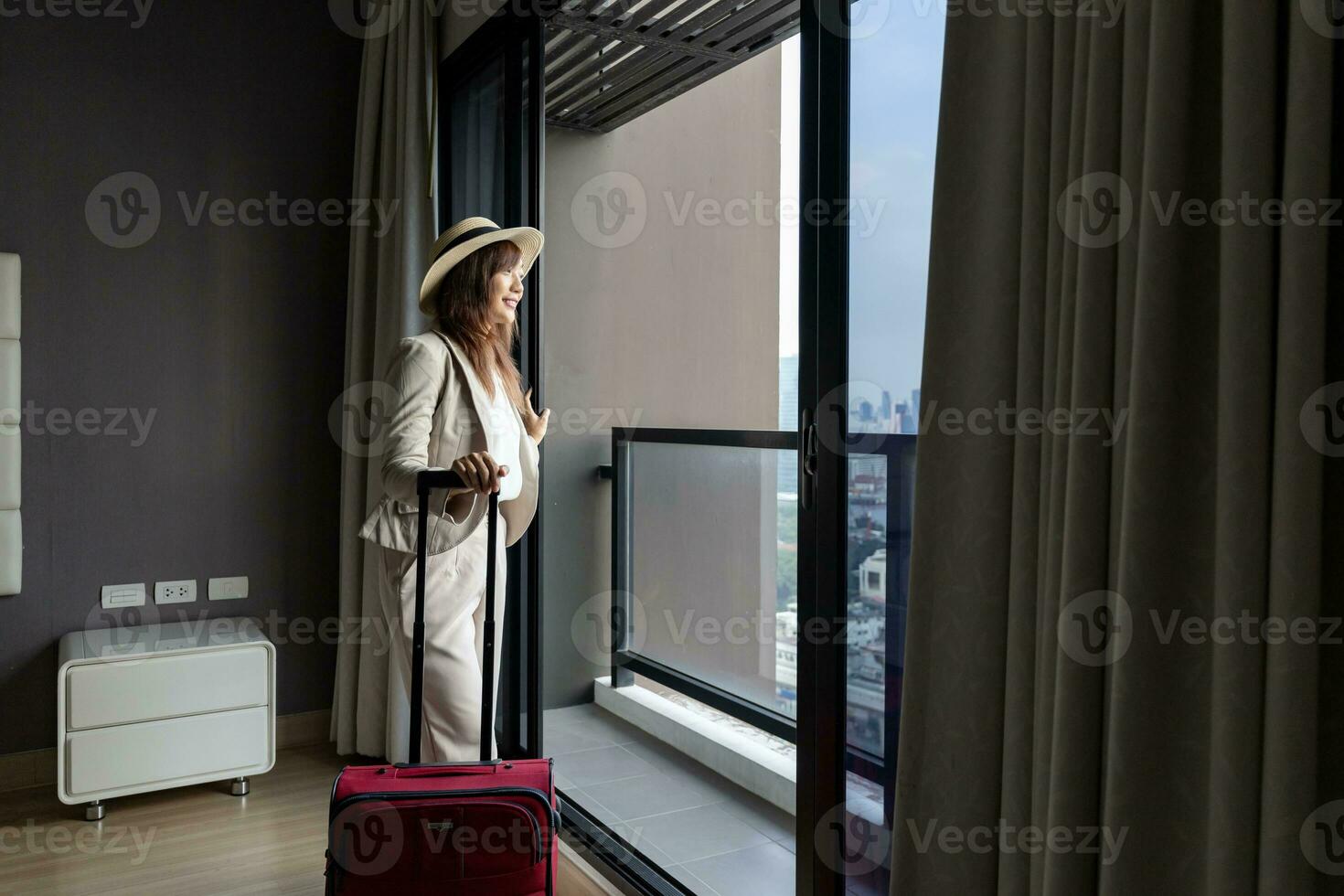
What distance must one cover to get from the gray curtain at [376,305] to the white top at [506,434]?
35.6 inches

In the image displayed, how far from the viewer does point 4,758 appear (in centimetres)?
307

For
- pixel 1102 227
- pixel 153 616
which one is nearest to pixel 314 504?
pixel 153 616

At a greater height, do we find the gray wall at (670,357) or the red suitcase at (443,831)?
the gray wall at (670,357)

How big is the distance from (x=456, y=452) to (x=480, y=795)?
0.83 m

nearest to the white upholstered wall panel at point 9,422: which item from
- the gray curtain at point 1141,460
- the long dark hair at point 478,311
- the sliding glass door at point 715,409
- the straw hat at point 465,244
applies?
the sliding glass door at point 715,409

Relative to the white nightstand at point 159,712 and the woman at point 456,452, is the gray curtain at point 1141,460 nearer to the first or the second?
the woman at point 456,452

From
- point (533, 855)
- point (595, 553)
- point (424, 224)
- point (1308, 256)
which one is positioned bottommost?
point (533, 855)

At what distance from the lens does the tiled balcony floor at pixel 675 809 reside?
251 cm

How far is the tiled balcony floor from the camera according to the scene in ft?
8.25

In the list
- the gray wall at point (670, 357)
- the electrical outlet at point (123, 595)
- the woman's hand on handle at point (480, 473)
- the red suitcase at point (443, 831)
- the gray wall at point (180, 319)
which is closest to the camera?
the red suitcase at point (443, 831)

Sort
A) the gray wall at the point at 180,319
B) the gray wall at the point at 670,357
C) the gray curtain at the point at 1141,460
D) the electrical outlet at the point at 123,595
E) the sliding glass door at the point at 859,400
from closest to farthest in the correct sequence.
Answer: the gray curtain at the point at 1141,460 < the sliding glass door at the point at 859,400 < the gray wall at the point at 180,319 < the electrical outlet at the point at 123,595 < the gray wall at the point at 670,357

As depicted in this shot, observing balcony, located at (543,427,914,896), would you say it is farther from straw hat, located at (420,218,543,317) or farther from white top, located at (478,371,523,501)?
straw hat, located at (420,218,543,317)

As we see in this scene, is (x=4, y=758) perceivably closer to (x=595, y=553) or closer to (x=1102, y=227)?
(x=595, y=553)

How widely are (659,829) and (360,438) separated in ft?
5.69
